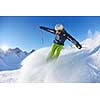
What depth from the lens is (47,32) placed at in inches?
114

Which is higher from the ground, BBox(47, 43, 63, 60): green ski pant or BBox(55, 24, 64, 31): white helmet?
BBox(55, 24, 64, 31): white helmet

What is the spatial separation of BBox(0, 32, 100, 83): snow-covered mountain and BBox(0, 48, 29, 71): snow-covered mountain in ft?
0.11

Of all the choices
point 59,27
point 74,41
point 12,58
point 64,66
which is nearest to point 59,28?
point 59,27

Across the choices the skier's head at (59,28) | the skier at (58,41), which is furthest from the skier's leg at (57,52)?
the skier's head at (59,28)

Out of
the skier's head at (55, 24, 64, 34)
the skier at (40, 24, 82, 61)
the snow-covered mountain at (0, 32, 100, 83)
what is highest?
the skier's head at (55, 24, 64, 34)

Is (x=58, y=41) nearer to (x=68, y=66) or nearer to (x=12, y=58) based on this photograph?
(x=68, y=66)

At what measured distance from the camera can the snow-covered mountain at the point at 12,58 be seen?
9.42 ft

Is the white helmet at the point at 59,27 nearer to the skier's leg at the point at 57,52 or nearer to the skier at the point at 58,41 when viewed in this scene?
the skier at the point at 58,41

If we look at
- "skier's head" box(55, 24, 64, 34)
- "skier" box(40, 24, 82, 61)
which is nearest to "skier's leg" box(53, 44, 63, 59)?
"skier" box(40, 24, 82, 61)

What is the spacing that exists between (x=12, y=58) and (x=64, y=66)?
413mm

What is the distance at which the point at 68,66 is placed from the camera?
2.88 meters

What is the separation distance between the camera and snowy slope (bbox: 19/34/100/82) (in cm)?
287

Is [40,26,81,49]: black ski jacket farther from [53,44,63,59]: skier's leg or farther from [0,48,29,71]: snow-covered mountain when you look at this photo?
[0,48,29,71]: snow-covered mountain
